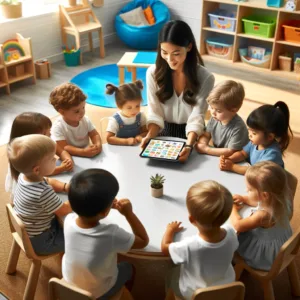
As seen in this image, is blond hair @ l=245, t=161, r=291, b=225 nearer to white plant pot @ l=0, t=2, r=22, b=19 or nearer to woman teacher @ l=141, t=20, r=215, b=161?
woman teacher @ l=141, t=20, r=215, b=161

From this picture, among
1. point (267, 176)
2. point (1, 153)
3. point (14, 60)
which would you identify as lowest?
point (1, 153)

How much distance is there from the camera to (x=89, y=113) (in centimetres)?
419

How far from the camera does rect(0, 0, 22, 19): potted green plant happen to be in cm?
485

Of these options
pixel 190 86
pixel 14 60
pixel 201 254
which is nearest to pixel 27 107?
pixel 14 60

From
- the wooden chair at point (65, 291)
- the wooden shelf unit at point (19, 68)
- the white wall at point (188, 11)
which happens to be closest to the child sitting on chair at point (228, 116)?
the wooden chair at point (65, 291)

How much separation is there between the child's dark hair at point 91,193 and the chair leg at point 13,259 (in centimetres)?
89

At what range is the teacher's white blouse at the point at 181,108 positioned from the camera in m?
2.52

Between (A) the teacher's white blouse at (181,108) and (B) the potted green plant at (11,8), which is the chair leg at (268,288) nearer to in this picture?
(A) the teacher's white blouse at (181,108)

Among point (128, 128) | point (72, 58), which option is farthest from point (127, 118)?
point (72, 58)

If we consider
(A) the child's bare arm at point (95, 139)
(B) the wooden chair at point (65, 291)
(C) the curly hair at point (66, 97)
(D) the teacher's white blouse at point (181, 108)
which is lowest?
(B) the wooden chair at point (65, 291)

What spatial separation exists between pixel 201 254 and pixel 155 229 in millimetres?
268

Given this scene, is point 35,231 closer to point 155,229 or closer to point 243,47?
point 155,229

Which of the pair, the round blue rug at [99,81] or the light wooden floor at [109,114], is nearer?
the light wooden floor at [109,114]

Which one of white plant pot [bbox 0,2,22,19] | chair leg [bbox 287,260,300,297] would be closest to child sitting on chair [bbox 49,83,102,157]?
chair leg [bbox 287,260,300,297]
